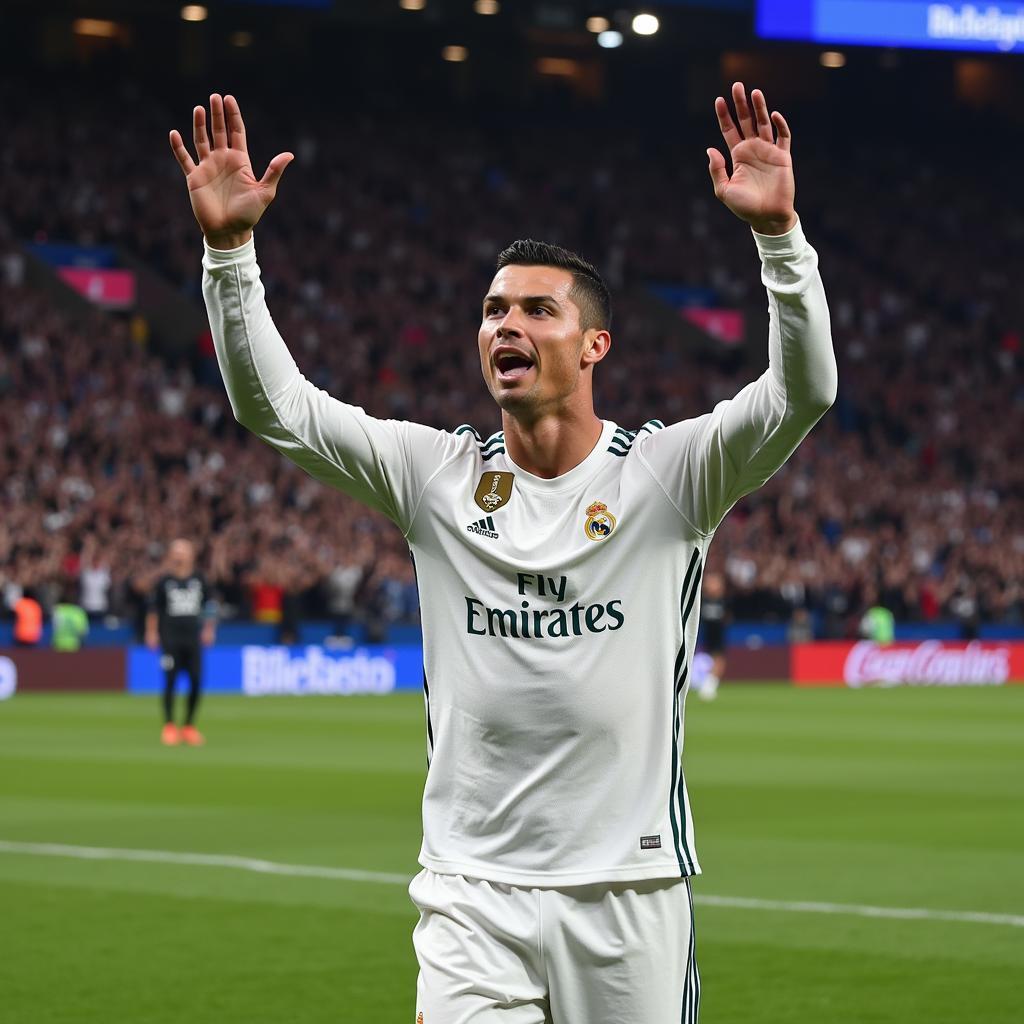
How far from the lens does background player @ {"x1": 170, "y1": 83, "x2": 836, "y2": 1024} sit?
172 inches

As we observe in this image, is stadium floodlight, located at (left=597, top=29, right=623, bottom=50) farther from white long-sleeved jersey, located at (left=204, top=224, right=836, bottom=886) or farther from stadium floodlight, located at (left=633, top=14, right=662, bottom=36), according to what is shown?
white long-sleeved jersey, located at (left=204, top=224, right=836, bottom=886)

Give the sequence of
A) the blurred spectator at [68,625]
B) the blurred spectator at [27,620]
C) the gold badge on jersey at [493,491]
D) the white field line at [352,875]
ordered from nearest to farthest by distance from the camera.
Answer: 1. the gold badge on jersey at [493,491]
2. the white field line at [352,875]
3. the blurred spectator at [27,620]
4. the blurred spectator at [68,625]

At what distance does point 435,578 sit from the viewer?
4.64 m

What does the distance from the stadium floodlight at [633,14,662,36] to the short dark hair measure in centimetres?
3508

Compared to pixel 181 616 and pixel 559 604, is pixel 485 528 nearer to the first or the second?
pixel 559 604

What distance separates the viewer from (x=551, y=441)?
462cm

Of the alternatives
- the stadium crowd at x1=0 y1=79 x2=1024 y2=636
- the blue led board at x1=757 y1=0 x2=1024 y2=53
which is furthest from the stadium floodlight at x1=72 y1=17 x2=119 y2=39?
the blue led board at x1=757 y1=0 x2=1024 y2=53

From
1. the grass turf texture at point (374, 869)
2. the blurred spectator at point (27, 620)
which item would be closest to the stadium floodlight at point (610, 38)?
the blurred spectator at point (27, 620)

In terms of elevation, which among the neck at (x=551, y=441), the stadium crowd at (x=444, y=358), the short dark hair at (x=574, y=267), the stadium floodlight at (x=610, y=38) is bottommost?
the neck at (x=551, y=441)

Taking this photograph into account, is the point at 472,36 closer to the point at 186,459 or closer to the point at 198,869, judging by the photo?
the point at 186,459

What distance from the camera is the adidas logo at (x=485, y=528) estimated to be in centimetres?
455

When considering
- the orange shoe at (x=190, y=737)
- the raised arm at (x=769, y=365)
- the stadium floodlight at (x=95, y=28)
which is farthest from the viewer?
the stadium floodlight at (x=95, y=28)

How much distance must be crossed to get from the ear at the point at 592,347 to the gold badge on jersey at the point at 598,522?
1.09 feet

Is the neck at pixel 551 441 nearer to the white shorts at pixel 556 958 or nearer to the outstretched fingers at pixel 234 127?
the outstretched fingers at pixel 234 127
